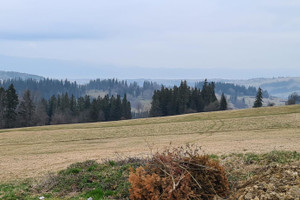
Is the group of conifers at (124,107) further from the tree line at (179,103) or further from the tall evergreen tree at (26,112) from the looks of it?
the tall evergreen tree at (26,112)

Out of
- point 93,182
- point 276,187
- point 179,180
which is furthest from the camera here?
point 93,182

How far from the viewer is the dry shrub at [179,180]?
760cm

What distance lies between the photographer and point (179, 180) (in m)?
7.57

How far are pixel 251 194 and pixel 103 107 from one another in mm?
96355

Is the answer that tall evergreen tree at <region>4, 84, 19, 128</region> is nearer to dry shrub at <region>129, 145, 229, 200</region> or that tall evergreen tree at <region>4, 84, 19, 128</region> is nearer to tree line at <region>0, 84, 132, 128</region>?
tree line at <region>0, 84, 132, 128</region>

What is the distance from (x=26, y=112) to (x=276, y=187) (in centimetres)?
8861

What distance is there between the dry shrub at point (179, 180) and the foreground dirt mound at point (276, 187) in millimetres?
879

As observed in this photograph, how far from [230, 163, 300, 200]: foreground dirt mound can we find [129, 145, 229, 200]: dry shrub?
879mm

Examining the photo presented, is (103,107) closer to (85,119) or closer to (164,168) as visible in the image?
(85,119)

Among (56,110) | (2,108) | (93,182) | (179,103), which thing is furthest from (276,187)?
(56,110)

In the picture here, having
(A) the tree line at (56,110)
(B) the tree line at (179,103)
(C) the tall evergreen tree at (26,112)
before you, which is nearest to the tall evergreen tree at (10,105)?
(A) the tree line at (56,110)

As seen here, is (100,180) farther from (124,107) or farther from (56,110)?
(56,110)

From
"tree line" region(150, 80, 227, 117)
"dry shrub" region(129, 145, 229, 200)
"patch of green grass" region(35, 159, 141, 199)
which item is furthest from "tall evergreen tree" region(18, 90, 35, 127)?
"dry shrub" region(129, 145, 229, 200)

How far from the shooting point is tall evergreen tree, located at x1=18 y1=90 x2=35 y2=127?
85.6m
